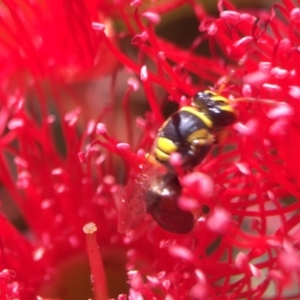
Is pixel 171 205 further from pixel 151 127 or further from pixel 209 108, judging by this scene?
pixel 151 127

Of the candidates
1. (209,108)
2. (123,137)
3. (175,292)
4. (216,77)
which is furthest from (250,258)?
(123,137)

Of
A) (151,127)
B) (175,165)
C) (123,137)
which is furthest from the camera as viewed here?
(123,137)

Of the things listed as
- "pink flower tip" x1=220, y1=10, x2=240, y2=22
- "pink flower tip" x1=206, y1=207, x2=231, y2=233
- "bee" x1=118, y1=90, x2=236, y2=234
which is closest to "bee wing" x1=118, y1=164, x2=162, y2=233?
"bee" x1=118, y1=90, x2=236, y2=234

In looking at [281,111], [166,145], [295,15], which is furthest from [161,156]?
[295,15]

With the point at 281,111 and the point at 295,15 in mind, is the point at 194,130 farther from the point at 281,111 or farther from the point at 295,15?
the point at 295,15

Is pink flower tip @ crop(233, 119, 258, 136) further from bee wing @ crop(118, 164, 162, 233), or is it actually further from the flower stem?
the flower stem
